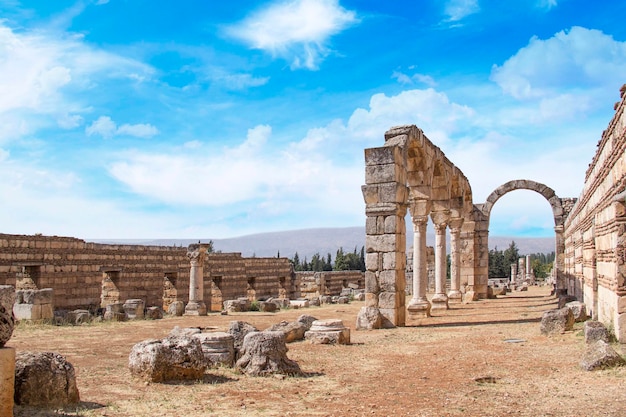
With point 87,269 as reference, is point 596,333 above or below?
below

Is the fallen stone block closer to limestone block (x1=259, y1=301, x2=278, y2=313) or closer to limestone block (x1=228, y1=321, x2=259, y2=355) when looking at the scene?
limestone block (x1=259, y1=301, x2=278, y2=313)

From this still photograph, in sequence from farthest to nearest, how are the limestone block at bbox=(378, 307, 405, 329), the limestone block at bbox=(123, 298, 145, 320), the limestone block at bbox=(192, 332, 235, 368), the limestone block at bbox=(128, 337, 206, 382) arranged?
the limestone block at bbox=(123, 298, 145, 320)
the limestone block at bbox=(378, 307, 405, 329)
the limestone block at bbox=(192, 332, 235, 368)
the limestone block at bbox=(128, 337, 206, 382)

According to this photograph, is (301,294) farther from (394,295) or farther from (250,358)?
(250,358)

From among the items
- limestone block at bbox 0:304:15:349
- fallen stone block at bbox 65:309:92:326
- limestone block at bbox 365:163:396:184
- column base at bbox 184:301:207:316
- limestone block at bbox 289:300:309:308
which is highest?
limestone block at bbox 365:163:396:184

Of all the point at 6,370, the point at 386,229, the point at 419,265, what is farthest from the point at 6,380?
the point at 419,265

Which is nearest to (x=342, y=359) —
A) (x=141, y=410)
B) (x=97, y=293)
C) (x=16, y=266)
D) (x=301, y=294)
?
(x=141, y=410)

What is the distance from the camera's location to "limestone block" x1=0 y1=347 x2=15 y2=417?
4.44m

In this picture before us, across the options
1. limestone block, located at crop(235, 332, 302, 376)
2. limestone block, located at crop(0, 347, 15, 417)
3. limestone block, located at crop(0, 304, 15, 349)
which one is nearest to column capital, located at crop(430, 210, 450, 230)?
limestone block, located at crop(235, 332, 302, 376)

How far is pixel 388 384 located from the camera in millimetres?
7199

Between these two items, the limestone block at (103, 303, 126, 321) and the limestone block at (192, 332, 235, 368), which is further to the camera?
the limestone block at (103, 303, 126, 321)

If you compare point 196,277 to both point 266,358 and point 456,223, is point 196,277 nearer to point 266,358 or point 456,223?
point 456,223

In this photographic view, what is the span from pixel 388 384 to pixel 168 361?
8.85 ft

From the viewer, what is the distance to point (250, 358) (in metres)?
7.84

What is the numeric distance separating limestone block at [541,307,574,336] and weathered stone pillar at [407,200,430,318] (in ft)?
19.4
